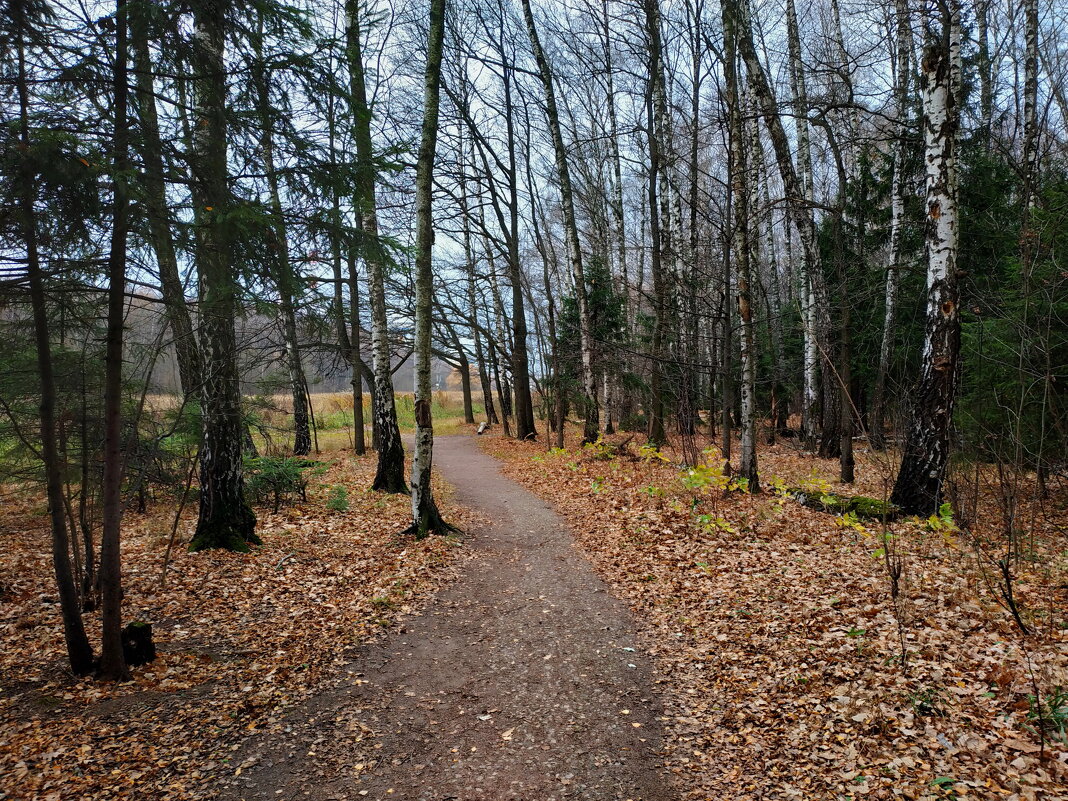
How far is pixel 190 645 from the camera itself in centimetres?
493

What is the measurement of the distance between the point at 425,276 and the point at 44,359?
16.0 feet

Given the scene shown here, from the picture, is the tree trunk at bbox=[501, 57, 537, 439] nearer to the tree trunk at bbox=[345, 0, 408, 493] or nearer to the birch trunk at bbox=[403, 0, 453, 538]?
the tree trunk at bbox=[345, 0, 408, 493]

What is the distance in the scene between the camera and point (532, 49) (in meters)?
15.3

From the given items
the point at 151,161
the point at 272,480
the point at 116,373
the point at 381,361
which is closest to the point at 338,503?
the point at 272,480

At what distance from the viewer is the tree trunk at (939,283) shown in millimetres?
7047

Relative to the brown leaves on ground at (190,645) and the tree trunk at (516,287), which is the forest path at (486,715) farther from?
the tree trunk at (516,287)

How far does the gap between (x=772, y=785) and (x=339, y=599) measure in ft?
15.0

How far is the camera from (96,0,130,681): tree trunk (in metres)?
3.74

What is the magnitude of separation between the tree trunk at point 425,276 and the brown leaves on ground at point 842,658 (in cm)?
263

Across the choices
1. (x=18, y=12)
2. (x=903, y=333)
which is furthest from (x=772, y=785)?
(x=903, y=333)

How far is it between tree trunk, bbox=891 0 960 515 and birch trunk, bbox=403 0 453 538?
6.56 m

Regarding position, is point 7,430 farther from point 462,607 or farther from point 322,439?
point 322,439

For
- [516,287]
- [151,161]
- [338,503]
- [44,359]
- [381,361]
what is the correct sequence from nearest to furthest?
1. [44,359]
2. [151,161]
3. [338,503]
4. [381,361]
5. [516,287]

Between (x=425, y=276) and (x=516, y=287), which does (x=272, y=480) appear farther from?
(x=516, y=287)
